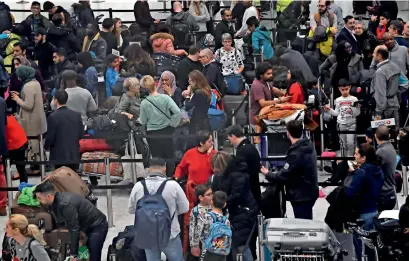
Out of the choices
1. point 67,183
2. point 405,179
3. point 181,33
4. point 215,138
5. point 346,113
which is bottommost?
point 405,179

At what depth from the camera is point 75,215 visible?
14.1m

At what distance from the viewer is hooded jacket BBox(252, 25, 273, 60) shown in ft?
74.7

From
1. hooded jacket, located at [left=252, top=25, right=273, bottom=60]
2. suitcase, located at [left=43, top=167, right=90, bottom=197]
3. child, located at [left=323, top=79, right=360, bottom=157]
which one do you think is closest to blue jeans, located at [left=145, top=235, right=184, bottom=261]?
suitcase, located at [left=43, top=167, right=90, bottom=197]

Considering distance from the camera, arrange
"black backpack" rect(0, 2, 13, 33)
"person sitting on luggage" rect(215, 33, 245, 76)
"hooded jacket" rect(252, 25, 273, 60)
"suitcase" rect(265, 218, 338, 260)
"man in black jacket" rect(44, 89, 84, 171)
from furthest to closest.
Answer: "black backpack" rect(0, 2, 13, 33)
"hooded jacket" rect(252, 25, 273, 60)
"person sitting on luggage" rect(215, 33, 245, 76)
"man in black jacket" rect(44, 89, 84, 171)
"suitcase" rect(265, 218, 338, 260)

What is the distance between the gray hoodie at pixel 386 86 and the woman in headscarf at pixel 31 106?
171 inches

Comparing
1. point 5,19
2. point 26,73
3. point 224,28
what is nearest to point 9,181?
point 26,73

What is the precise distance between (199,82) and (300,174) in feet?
9.62

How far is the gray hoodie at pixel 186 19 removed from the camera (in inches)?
945

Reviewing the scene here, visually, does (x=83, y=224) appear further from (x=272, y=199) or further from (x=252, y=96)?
(x=252, y=96)

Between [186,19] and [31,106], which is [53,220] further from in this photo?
[186,19]

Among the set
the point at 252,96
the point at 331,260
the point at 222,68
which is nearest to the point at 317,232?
the point at 331,260

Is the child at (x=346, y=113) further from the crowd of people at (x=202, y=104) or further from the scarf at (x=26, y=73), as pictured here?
the scarf at (x=26, y=73)

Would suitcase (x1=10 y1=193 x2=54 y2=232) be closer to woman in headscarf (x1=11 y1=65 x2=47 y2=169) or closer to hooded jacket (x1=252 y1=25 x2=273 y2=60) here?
woman in headscarf (x1=11 y1=65 x2=47 y2=169)

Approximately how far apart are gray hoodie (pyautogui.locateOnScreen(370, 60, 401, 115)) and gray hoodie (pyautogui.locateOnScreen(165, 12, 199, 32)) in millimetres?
6327
